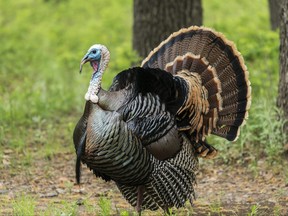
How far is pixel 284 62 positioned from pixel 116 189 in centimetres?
206

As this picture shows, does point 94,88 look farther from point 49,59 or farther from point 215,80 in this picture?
point 49,59

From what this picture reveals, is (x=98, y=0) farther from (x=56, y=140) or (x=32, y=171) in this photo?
(x=32, y=171)

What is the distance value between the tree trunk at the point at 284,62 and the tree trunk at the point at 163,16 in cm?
197

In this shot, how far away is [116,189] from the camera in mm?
6066

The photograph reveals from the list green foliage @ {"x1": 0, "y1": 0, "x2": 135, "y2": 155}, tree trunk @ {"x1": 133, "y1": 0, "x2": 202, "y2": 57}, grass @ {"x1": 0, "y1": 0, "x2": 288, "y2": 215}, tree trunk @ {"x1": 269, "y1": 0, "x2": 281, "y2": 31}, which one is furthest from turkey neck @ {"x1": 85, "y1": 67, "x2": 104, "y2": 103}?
tree trunk @ {"x1": 269, "y1": 0, "x2": 281, "y2": 31}

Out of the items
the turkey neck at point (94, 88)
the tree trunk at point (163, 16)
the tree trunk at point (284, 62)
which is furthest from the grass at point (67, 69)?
the turkey neck at point (94, 88)

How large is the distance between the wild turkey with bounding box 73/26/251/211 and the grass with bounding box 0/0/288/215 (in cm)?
44

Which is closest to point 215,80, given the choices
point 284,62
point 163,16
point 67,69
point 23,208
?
point 284,62

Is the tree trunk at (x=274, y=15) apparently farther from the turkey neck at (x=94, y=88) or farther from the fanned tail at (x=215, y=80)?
the turkey neck at (x=94, y=88)

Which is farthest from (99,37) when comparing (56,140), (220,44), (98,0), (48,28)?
(220,44)

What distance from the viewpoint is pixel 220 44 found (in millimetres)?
5281

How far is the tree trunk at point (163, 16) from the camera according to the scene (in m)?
7.88

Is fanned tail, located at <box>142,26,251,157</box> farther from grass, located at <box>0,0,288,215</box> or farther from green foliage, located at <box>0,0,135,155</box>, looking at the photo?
green foliage, located at <box>0,0,135,155</box>

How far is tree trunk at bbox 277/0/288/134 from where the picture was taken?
19.9 feet
